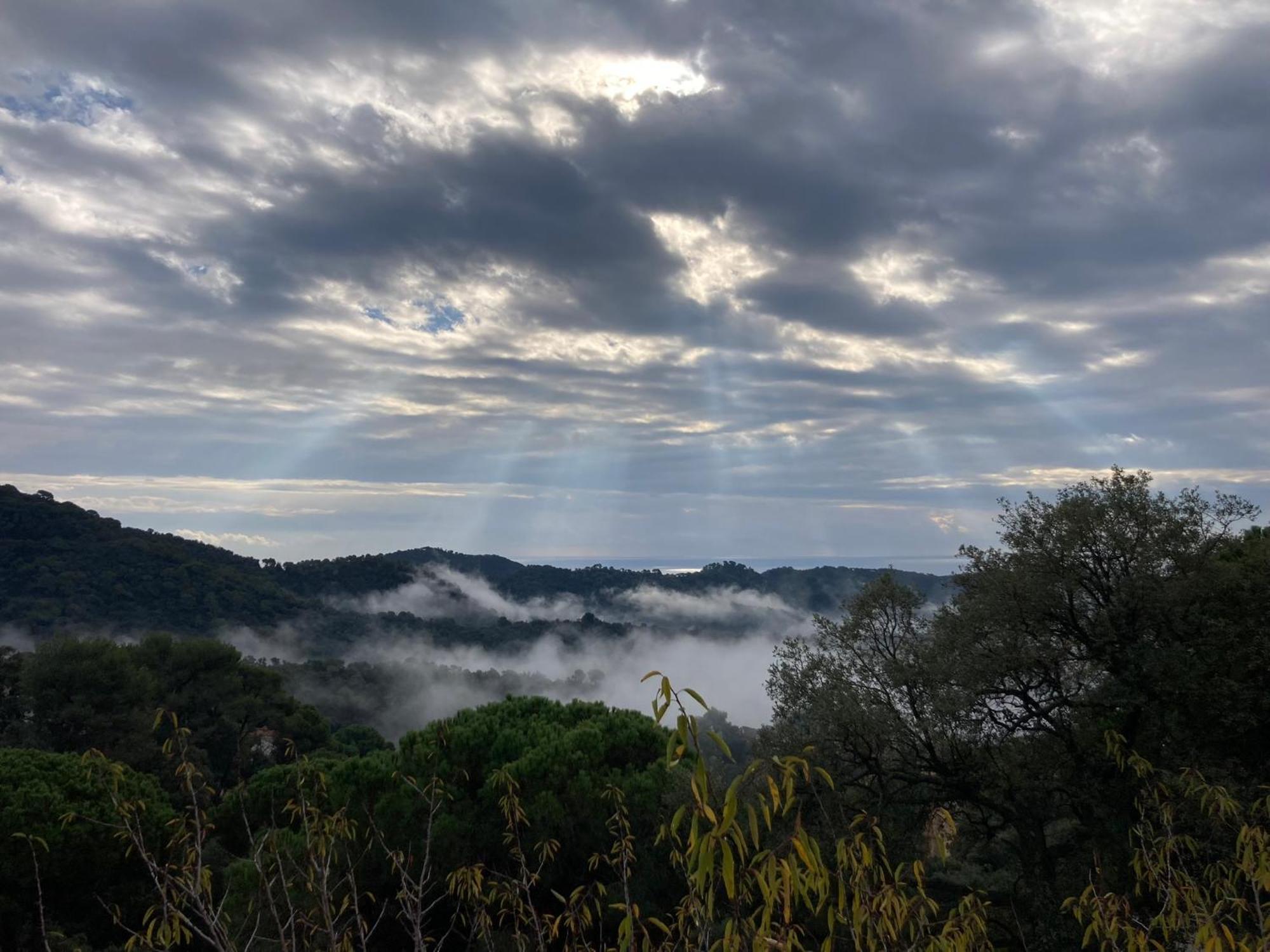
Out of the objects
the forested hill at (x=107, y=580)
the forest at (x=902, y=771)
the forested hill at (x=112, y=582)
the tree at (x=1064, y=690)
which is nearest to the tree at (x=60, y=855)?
the forest at (x=902, y=771)

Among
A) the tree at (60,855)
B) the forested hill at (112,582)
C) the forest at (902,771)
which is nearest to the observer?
the forest at (902,771)

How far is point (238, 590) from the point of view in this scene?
149875mm

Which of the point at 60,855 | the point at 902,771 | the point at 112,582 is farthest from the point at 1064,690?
the point at 112,582

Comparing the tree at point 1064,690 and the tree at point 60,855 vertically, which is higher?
the tree at point 1064,690

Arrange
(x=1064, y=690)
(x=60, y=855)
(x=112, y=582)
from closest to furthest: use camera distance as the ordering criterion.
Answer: (x=1064, y=690) < (x=60, y=855) < (x=112, y=582)

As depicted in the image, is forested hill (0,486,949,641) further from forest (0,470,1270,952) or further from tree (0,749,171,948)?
tree (0,749,171,948)

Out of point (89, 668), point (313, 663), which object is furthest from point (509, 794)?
point (313, 663)

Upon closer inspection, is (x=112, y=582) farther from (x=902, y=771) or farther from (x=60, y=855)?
(x=902, y=771)

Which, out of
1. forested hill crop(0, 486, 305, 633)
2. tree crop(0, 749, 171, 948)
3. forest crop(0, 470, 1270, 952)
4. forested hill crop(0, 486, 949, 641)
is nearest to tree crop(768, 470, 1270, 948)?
forest crop(0, 470, 1270, 952)

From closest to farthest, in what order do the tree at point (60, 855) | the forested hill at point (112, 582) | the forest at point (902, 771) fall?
the forest at point (902, 771), the tree at point (60, 855), the forested hill at point (112, 582)

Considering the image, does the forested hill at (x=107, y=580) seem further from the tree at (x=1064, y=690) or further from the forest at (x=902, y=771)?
the tree at (x=1064, y=690)

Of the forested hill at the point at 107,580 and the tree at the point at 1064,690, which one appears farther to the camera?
the forested hill at the point at 107,580

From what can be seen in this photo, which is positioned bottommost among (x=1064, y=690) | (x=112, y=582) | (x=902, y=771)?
(x=112, y=582)

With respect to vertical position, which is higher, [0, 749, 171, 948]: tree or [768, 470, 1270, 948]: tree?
[768, 470, 1270, 948]: tree
